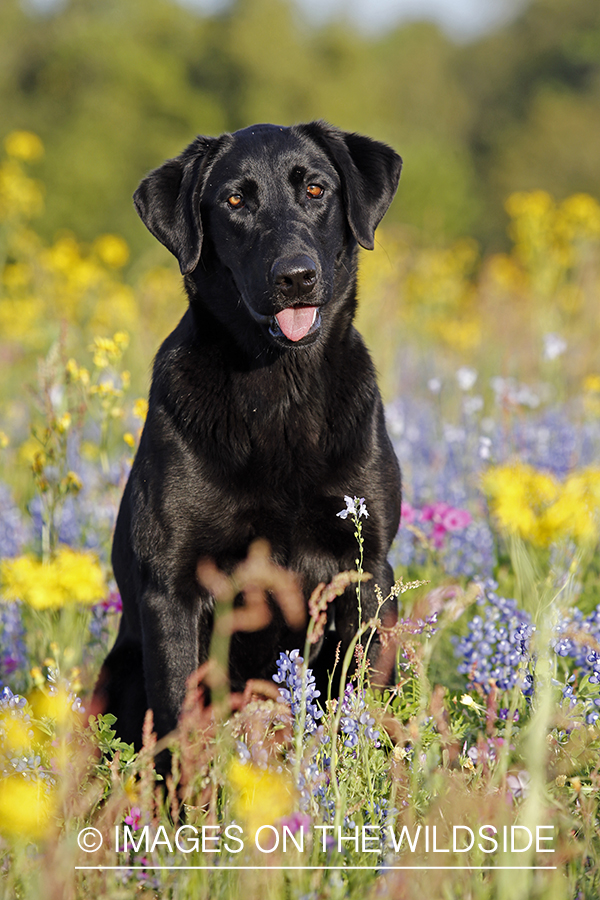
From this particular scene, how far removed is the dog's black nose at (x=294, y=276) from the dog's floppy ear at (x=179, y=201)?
0.31 m

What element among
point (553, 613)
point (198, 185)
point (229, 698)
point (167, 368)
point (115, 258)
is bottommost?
point (229, 698)

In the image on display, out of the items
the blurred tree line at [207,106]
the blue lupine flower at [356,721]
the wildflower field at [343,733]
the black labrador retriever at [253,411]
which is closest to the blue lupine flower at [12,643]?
the wildflower field at [343,733]

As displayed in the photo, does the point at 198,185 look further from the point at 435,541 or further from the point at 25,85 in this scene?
the point at 25,85

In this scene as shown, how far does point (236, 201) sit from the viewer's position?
8.29ft

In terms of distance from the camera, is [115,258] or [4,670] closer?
[4,670]

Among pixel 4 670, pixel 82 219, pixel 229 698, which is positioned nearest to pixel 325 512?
pixel 229 698

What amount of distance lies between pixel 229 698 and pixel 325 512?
0.53 meters

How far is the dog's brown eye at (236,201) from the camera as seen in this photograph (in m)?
2.53

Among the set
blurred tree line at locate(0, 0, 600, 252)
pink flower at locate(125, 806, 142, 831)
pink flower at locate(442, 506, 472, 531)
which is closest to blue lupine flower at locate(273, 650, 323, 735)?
pink flower at locate(125, 806, 142, 831)

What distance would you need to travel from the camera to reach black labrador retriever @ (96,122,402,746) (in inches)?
86.7

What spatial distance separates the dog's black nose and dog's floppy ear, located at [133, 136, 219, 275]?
1.03ft

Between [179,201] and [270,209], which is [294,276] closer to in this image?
[270,209]

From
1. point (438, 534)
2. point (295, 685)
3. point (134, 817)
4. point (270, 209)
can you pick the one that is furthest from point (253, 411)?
point (438, 534)

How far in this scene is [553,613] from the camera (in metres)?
1.86
